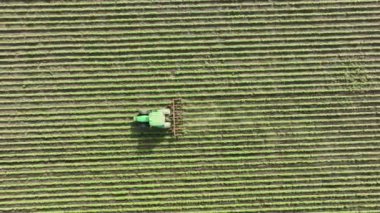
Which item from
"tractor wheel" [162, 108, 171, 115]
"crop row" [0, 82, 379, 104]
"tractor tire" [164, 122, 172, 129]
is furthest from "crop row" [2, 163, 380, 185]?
"crop row" [0, 82, 379, 104]

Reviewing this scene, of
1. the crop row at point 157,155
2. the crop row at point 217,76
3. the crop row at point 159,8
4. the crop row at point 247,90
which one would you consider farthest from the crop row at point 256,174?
the crop row at point 159,8

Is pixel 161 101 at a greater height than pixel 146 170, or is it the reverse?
pixel 161 101

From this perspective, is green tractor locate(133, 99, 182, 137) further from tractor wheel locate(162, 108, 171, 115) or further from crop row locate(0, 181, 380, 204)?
crop row locate(0, 181, 380, 204)

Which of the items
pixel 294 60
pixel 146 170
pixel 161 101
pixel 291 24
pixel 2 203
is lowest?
pixel 2 203

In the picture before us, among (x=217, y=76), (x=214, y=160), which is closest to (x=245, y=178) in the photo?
(x=214, y=160)

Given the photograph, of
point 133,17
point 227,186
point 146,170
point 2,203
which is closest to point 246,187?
point 227,186

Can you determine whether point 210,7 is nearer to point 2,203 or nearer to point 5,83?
point 5,83

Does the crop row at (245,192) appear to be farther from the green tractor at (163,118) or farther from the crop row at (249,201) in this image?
the green tractor at (163,118)
